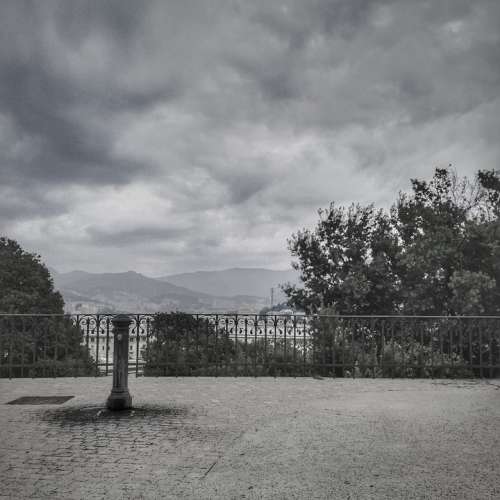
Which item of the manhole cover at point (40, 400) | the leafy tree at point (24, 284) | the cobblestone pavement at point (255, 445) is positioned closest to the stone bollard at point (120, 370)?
the cobblestone pavement at point (255, 445)

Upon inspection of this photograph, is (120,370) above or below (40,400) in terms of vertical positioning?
above

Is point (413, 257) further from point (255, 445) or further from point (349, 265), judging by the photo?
point (255, 445)

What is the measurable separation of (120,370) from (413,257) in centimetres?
1844

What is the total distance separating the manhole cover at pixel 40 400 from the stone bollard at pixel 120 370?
42.5 inches

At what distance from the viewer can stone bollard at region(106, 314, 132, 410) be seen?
686cm

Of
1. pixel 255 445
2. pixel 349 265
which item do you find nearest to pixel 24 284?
pixel 349 265

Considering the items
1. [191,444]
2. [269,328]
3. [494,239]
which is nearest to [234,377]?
[269,328]

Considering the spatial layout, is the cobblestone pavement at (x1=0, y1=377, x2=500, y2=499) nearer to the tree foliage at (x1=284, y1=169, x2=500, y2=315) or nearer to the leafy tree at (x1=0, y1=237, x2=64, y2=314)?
the tree foliage at (x1=284, y1=169, x2=500, y2=315)

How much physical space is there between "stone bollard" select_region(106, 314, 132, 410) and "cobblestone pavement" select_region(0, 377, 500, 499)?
9.4 inches

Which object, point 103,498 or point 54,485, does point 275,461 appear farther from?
point 54,485

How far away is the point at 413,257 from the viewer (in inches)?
893

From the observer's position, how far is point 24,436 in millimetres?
5344

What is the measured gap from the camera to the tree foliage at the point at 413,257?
21234 mm

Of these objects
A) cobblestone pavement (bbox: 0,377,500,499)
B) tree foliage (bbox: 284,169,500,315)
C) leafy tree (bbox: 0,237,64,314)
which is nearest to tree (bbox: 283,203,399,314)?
tree foliage (bbox: 284,169,500,315)
